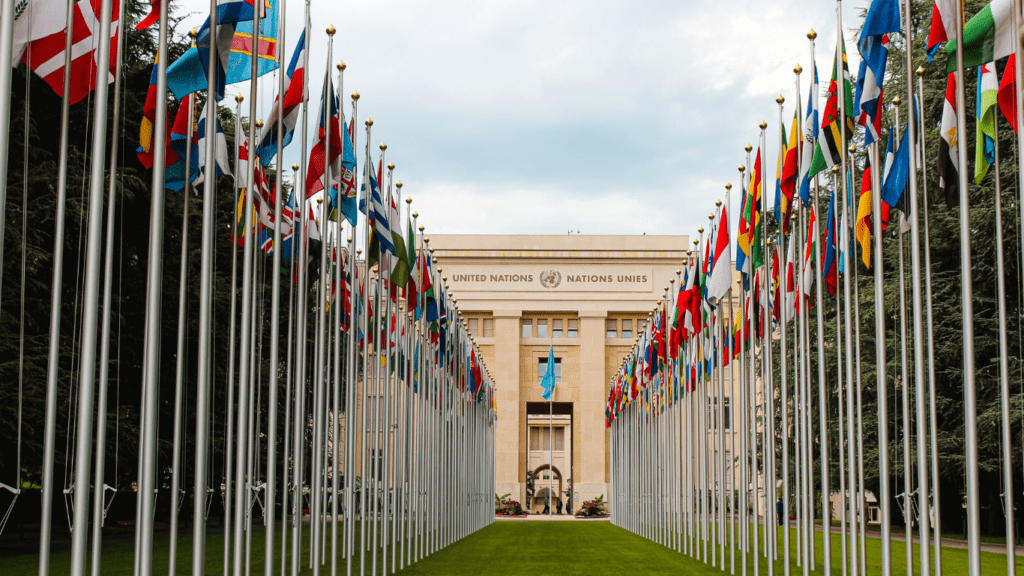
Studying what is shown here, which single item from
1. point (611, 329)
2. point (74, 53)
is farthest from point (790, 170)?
point (611, 329)

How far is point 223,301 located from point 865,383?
19.9 m

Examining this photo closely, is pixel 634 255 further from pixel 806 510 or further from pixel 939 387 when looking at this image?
pixel 806 510

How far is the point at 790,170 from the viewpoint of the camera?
15.7 m

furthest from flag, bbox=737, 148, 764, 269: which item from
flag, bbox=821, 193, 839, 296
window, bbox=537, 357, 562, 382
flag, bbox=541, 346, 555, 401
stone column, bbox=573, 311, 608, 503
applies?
window, bbox=537, 357, 562, 382

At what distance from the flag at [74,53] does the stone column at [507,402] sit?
58295mm

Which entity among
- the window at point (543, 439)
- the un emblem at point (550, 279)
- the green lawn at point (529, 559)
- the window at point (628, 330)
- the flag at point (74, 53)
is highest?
the un emblem at point (550, 279)

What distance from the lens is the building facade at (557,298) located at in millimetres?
71188

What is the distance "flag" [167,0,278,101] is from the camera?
11.2 meters

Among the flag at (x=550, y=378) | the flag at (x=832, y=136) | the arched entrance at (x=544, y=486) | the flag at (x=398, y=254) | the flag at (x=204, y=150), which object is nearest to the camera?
the flag at (x=832, y=136)

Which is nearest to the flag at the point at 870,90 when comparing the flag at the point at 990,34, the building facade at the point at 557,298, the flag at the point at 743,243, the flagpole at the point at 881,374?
the flagpole at the point at 881,374

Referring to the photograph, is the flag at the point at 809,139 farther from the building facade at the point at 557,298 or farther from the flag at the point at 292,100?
the building facade at the point at 557,298

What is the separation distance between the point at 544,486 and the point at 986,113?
6760cm

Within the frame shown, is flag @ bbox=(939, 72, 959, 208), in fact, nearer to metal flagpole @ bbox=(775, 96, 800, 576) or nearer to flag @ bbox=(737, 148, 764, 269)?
metal flagpole @ bbox=(775, 96, 800, 576)

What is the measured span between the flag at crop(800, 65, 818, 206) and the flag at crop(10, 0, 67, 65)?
9394mm
